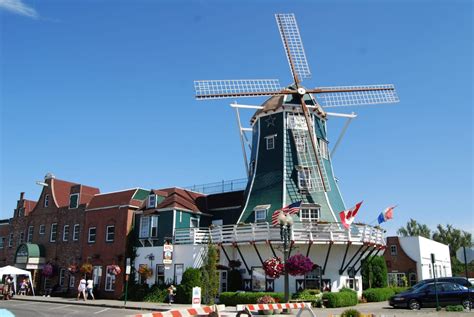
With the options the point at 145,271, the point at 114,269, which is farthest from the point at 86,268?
the point at 145,271

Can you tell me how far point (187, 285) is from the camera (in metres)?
31.2

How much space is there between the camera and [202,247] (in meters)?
32.7

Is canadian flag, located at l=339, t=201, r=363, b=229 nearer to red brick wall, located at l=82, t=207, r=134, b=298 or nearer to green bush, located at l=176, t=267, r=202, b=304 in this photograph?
green bush, located at l=176, t=267, r=202, b=304

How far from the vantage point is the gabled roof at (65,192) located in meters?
43.6

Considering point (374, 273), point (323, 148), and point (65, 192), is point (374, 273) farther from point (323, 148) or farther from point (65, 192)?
point (65, 192)

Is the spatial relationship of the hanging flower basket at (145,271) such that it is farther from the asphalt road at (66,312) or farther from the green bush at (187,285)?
the asphalt road at (66,312)

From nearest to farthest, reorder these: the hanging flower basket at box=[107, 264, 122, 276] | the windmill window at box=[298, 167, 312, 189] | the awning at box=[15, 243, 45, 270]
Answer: the windmill window at box=[298, 167, 312, 189], the hanging flower basket at box=[107, 264, 122, 276], the awning at box=[15, 243, 45, 270]

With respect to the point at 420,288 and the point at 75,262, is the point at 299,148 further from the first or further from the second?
the point at 75,262

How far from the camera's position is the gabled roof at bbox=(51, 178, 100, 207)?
43641 millimetres

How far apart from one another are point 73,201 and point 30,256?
650cm

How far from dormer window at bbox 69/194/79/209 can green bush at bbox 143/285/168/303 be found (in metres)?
14.0

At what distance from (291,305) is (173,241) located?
21.6m

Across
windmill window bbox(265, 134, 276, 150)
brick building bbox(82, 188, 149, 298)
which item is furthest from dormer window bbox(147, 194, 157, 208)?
windmill window bbox(265, 134, 276, 150)

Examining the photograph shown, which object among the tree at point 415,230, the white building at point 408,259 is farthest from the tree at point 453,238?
the white building at point 408,259
